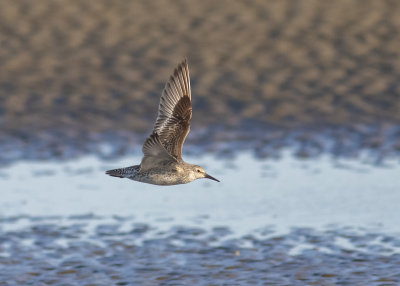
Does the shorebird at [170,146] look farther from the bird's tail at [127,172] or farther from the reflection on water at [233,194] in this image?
the reflection on water at [233,194]

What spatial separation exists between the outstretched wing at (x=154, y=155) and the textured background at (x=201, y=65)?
25.0 ft

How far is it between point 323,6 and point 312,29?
1.35 meters

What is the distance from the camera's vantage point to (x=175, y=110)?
38.7ft

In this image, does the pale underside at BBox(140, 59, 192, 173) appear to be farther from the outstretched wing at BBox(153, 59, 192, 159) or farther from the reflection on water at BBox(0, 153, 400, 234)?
the reflection on water at BBox(0, 153, 400, 234)

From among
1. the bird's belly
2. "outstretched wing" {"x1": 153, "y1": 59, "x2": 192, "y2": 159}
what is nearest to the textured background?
"outstretched wing" {"x1": 153, "y1": 59, "x2": 192, "y2": 159}

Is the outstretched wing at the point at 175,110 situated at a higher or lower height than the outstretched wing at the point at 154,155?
higher

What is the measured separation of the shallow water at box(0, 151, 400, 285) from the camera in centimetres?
1337

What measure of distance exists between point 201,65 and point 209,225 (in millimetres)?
7606

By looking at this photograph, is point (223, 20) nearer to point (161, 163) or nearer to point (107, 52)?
point (107, 52)

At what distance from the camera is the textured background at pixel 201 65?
776 inches

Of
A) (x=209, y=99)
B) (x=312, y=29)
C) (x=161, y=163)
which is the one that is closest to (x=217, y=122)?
(x=209, y=99)

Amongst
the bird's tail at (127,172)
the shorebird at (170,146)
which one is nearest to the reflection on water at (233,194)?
the shorebird at (170,146)

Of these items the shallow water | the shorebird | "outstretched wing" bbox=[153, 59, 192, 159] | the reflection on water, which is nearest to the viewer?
the shorebird

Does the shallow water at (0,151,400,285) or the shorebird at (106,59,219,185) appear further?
the shallow water at (0,151,400,285)
